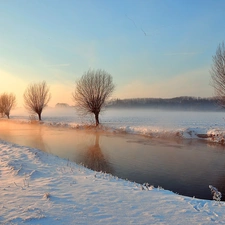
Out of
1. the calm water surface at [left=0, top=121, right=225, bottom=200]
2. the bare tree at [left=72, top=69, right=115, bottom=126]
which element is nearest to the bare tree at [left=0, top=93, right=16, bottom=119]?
the bare tree at [left=72, top=69, right=115, bottom=126]

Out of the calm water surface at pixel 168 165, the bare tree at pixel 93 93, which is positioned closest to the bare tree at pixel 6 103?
the bare tree at pixel 93 93

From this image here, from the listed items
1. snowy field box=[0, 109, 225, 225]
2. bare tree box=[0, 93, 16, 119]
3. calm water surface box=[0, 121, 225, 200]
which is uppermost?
bare tree box=[0, 93, 16, 119]

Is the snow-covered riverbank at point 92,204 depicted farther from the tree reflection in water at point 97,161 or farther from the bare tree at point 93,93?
the bare tree at point 93,93

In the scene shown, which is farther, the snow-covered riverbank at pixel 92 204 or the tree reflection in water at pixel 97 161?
the tree reflection in water at pixel 97 161

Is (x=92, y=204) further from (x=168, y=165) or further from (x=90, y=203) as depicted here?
(x=168, y=165)

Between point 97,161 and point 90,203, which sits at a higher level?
point 90,203

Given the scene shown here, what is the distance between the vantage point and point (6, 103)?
63062mm

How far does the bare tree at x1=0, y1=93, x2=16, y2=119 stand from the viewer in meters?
62.1

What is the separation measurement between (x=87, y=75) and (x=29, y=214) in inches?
1177

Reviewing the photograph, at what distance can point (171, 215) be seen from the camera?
4.32m

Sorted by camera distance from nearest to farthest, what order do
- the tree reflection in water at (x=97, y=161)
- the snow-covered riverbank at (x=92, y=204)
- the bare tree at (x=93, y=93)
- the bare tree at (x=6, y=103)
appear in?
the snow-covered riverbank at (x=92, y=204) → the tree reflection in water at (x=97, y=161) → the bare tree at (x=93, y=93) → the bare tree at (x=6, y=103)

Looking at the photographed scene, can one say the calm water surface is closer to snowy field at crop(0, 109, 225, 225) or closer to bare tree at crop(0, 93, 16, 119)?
snowy field at crop(0, 109, 225, 225)

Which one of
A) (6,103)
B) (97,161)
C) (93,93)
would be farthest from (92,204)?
(6,103)

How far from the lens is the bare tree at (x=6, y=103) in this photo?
6212 centimetres
